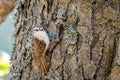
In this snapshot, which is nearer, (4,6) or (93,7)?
(93,7)

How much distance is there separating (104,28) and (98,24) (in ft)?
0.08

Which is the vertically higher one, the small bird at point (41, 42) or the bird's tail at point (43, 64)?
the small bird at point (41, 42)

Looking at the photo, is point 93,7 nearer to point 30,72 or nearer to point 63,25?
point 63,25

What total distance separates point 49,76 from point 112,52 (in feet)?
0.74

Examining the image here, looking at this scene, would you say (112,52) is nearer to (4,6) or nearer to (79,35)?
(79,35)

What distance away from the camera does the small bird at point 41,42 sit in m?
1.21

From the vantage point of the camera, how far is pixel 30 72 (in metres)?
1.29

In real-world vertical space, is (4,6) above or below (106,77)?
above

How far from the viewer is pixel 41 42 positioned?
1205 millimetres

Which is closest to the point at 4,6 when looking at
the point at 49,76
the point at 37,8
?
the point at 37,8

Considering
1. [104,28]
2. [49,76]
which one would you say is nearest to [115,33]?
[104,28]

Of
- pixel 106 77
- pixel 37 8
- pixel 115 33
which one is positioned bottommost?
pixel 106 77

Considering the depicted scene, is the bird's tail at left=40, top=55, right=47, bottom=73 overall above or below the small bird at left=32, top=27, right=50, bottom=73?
below

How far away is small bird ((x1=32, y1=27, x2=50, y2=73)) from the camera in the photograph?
1209 mm
